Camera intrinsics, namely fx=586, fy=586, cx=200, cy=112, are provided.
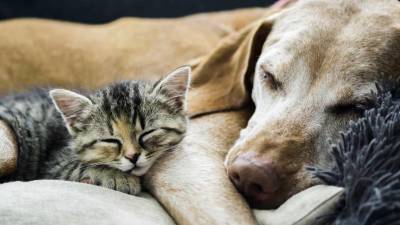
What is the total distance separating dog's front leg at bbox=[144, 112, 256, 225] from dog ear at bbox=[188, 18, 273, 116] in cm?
14

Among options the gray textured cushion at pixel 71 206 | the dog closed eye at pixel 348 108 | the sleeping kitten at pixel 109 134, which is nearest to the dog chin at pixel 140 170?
the sleeping kitten at pixel 109 134

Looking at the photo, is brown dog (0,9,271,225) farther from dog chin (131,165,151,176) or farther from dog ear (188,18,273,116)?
dog chin (131,165,151,176)

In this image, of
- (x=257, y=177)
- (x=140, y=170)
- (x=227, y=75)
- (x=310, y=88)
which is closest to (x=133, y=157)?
(x=140, y=170)

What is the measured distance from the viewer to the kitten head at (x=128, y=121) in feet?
4.76

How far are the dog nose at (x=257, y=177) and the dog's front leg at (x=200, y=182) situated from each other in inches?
1.3

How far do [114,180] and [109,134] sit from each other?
129 millimetres

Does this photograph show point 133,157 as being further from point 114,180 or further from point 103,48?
point 103,48

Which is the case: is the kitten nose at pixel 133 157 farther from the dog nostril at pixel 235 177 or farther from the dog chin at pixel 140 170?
the dog nostril at pixel 235 177

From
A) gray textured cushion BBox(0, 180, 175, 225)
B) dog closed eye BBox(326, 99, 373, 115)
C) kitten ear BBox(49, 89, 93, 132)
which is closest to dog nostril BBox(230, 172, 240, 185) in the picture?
gray textured cushion BBox(0, 180, 175, 225)

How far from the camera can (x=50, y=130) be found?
171cm

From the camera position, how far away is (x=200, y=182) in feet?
4.53

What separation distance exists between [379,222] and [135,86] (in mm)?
826

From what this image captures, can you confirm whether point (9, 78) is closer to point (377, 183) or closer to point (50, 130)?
point (50, 130)

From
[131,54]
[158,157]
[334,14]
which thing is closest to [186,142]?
[158,157]
